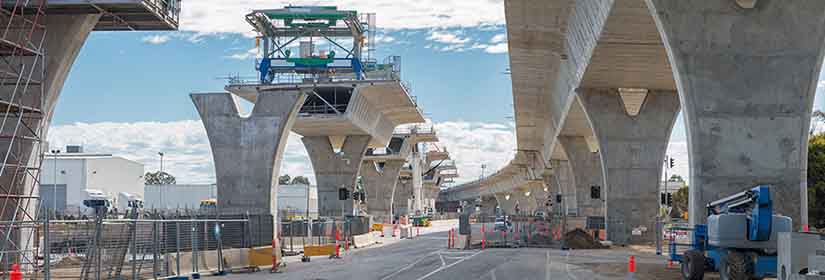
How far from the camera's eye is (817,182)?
54156mm

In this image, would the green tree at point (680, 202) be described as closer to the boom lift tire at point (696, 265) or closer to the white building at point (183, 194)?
the white building at point (183, 194)

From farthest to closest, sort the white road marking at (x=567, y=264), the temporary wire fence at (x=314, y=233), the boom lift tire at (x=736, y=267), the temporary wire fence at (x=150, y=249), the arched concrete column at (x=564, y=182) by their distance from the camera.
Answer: the arched concrete column at (x=564, y=182), the temporary wire fence at (x=314, y=233), the white road marking at (x=567, y=264), the temporary wire fence at (x=150, y=249), the boom lift tire at (x=736, y=267)

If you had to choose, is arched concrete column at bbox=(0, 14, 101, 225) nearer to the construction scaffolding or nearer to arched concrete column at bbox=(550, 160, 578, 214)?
the construction scaffolding

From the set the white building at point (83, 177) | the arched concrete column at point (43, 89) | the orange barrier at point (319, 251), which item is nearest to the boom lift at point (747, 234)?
the arched concrete column at point (43, 89)

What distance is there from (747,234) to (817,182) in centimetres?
3754

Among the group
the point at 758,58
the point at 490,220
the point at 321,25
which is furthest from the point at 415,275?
the point at 490,220

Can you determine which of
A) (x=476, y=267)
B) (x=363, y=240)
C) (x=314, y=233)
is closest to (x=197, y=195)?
(x=363, y=240)

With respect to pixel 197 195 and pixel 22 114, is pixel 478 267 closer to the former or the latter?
pixel 22 114

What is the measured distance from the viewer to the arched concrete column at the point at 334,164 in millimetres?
74312

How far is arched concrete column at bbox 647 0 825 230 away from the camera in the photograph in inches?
900

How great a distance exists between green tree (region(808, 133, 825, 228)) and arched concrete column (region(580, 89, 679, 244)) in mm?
11197

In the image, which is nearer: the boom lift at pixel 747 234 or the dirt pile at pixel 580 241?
the boom lift at pixel 747 234

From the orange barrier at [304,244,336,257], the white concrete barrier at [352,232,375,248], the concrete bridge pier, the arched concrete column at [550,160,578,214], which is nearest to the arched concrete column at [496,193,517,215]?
the arched concrete column at [550,160,578,214]

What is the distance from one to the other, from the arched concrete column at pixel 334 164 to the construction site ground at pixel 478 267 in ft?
106
